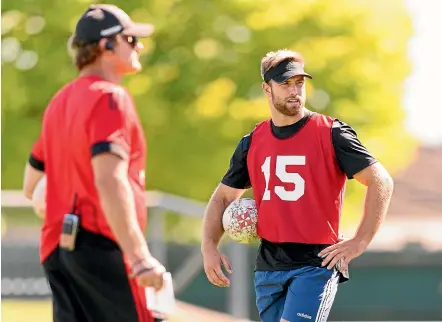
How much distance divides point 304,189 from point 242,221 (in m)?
0.47

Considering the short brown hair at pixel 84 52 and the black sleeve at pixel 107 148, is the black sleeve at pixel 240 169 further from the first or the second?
the black sleeve at pixel 107 148

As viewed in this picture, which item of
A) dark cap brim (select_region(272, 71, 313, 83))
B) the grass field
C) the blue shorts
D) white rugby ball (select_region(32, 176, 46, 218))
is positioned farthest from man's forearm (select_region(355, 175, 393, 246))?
the grass field

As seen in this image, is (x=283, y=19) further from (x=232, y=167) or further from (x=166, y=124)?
(x=232, y=167)

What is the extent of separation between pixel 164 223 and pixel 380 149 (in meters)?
6.55

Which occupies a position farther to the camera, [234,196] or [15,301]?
[15,301]

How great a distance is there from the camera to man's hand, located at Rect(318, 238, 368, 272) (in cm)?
748

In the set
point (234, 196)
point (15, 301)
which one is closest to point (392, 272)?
point (15, 301)

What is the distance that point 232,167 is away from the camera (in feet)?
26.4

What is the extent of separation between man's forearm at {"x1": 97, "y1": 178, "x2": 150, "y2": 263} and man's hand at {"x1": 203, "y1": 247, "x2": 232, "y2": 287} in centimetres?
218

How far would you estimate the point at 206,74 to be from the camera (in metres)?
25.2

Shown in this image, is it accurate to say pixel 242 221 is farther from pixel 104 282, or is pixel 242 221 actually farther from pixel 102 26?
pixel 102 26

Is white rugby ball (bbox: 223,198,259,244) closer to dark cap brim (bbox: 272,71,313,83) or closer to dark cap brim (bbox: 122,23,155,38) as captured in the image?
dark cap brim (bbox: 272,71,313,83)

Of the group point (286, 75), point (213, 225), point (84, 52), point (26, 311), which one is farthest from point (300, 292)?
A: point (26, 311)

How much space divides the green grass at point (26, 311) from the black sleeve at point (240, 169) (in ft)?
28.3
